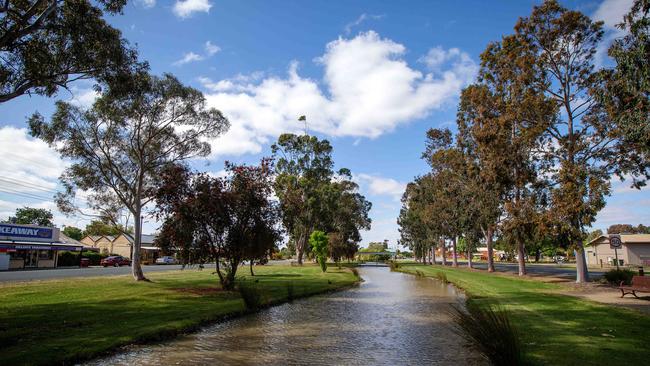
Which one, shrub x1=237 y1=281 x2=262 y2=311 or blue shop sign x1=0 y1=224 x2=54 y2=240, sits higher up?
blue shop sign x1=0 y1=224 x2=54 y2=240

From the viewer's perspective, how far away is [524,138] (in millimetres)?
26500

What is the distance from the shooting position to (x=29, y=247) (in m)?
51.0

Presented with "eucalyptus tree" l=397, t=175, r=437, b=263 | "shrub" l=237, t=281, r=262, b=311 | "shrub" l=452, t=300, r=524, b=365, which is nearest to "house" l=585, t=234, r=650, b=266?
"eucalyptus tree" l=397, t=175, r=437, b=263

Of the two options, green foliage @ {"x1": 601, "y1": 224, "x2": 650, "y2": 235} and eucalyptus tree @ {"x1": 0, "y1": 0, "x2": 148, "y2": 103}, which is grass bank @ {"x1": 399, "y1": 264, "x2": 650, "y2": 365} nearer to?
eucalyptus tree @ {"x1": 0, "y1": 0, "x2": 148, "y2": 103}

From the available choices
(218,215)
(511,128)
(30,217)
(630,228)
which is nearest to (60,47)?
(218,215)

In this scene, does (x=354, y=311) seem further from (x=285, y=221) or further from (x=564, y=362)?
(x=564, y=362)

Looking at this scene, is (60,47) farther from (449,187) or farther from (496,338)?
(449,187)

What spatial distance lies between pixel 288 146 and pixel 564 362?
58.5 metres

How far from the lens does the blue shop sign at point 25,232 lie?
5050 cm

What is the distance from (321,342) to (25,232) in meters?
57.8

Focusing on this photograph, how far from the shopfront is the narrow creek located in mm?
47031

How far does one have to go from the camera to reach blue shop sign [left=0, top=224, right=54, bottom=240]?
166 feet

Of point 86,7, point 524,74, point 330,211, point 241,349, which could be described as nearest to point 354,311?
point 241,349

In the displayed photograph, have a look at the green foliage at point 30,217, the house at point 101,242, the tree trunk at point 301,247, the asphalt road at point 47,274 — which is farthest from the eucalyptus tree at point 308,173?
the green foliage at point 30,217
